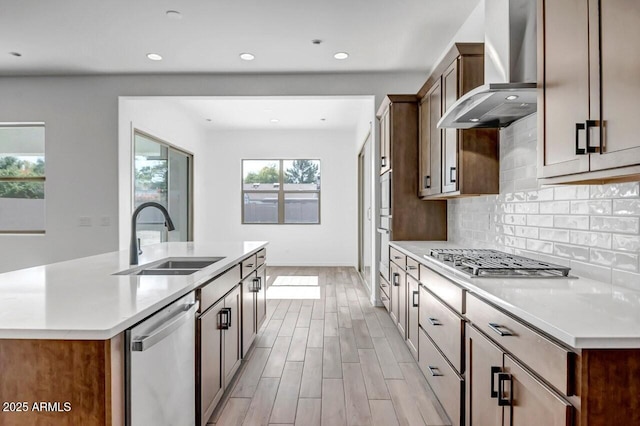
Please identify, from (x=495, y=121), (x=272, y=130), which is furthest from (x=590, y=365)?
(x=272, y=130)

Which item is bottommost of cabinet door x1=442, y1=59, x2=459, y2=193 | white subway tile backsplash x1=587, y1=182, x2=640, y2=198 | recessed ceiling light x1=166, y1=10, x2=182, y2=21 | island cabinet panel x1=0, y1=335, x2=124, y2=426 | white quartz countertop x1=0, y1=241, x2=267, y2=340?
island cabinet panel x1=0, y1=335, x2=124, y2=426

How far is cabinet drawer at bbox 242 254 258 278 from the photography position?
114 inches

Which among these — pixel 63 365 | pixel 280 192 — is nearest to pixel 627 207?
pixel 63 365

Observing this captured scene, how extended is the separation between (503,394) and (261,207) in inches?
281

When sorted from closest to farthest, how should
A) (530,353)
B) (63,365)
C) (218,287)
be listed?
(63,365), (530,353), (218,287)

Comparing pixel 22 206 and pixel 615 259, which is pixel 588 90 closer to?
pixel 615 259

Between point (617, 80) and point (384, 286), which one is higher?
point (617, 80)

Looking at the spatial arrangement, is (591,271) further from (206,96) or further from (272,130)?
(272,130)

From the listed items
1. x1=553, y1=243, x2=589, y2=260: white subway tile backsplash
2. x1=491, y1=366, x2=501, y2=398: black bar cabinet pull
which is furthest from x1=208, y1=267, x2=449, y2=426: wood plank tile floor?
x1=553, y1=243, x2=589, y2=260: white subway tile backsplash

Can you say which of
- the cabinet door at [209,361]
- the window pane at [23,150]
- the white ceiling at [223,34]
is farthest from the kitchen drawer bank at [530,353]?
the window pane at [23,150]

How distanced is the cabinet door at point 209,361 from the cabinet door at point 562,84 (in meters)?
1.72

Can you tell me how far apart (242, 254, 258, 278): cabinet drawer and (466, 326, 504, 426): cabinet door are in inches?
66.0

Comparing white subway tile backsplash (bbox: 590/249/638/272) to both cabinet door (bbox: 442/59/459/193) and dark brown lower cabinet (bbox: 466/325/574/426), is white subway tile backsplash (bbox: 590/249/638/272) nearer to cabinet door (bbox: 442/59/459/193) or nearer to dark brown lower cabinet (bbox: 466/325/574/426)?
dark brown lower cabinet (bbox: 466/325/574/426)

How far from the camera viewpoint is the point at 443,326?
2.13 meters
